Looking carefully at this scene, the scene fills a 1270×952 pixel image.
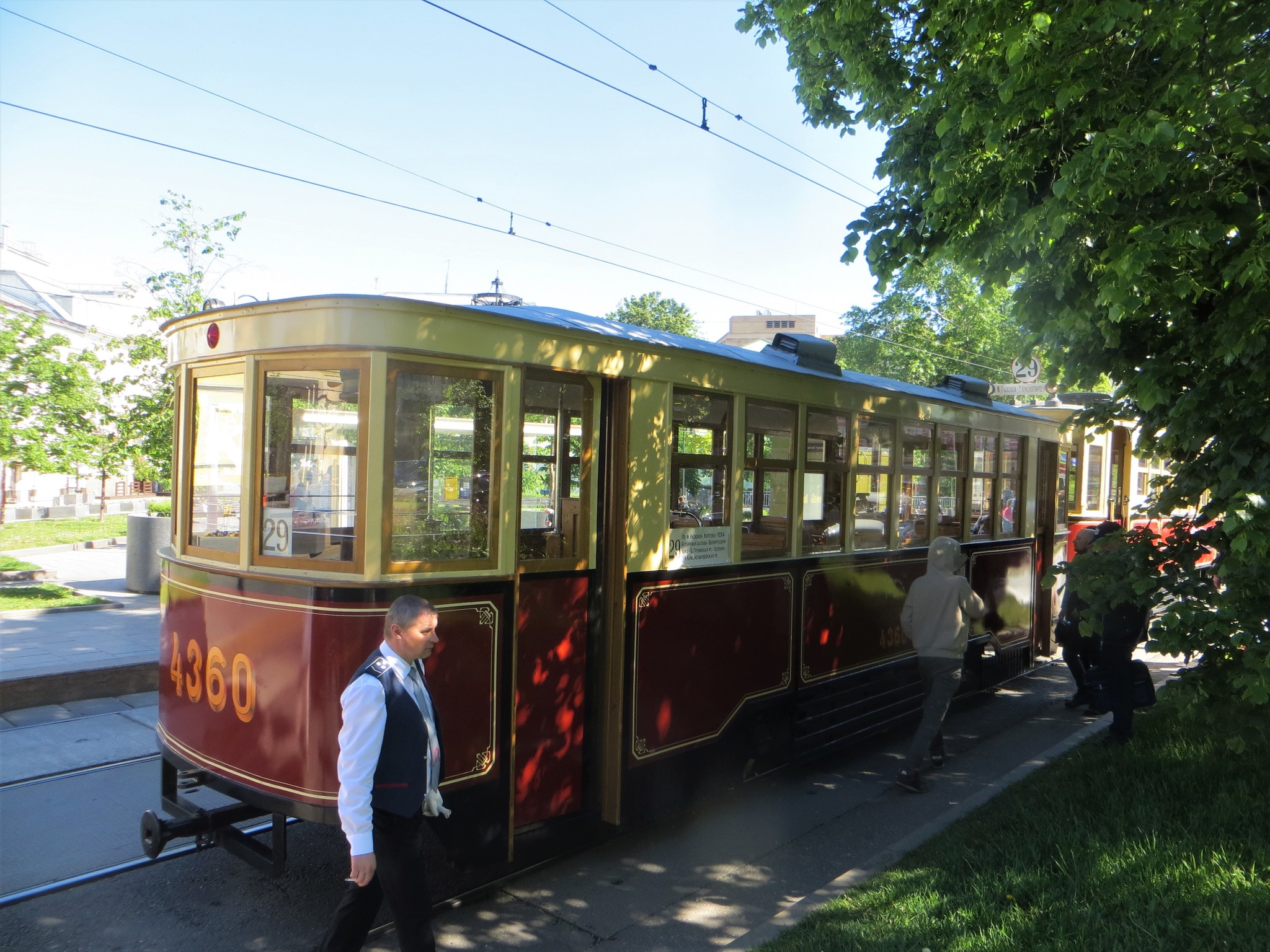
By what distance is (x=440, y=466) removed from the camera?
4309 mm

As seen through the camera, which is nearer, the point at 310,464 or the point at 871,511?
the point at 310,464

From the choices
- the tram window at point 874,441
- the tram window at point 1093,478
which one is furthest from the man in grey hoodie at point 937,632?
the tram window at point 1093,478

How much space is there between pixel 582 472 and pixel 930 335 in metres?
25.3

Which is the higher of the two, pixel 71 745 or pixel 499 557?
pixel 499 557

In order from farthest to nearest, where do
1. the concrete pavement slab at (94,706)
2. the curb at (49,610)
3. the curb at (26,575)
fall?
the curb at (26,575), the curb at (49,610), the concrete pavement slab at (94,706)

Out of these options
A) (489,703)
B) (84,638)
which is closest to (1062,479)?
(489,703)

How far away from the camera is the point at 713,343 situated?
601 centimetres

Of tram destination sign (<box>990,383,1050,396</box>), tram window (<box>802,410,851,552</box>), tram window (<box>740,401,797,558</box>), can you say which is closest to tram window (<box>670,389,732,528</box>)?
tram window (<box>740,401,797,558</box>)

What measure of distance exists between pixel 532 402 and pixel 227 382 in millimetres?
1423

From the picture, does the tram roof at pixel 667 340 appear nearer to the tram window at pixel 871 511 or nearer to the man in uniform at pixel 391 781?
the tram window at pixel 871 511

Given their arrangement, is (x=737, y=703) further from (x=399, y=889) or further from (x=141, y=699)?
(x=141, y=699)

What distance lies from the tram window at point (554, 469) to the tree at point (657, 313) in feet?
139

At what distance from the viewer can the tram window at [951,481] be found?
8.07 meters

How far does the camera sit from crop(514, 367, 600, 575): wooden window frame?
4.62m
